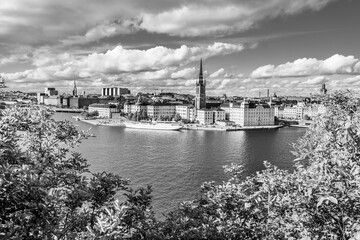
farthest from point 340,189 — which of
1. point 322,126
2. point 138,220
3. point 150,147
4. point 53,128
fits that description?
point 150,147

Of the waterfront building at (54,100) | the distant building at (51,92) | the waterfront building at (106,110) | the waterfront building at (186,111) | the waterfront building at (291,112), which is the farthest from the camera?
the distant building at (51,92)

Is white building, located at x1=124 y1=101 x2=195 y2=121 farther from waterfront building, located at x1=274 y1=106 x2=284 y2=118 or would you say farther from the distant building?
the distant building

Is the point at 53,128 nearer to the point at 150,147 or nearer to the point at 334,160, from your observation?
the point at 334,160

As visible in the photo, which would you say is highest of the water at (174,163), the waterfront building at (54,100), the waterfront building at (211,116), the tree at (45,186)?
the waterfront building at (54,100)

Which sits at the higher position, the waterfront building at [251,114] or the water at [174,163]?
the waterfront building at [251,114]

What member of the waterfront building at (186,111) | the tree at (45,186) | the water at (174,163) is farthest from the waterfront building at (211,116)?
the tree at (45,186)

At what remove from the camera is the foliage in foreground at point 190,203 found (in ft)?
7.80

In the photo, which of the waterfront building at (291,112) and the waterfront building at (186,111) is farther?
the waterfront building at (291,112)

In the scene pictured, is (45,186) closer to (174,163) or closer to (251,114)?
(174,163)

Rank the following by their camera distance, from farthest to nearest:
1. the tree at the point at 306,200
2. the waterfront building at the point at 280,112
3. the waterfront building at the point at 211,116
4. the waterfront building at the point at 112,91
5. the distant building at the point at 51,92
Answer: the waterfront building at the point at 112,91, the distant building at the point at 51,92, the waterfront building at the point at 280,112, the waterfront building at the point at 211,116, the tree at the point at 306,200

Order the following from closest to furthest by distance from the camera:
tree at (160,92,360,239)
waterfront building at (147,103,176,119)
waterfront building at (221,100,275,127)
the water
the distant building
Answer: tree at (160,92,360,239), the water, waterfront building at (221,100,275,127), waterfront building at (147,103,176,119), the distant building

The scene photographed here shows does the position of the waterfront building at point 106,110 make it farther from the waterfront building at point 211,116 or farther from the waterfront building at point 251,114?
the waterfront building at point 251,114

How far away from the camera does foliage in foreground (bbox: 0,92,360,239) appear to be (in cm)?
238

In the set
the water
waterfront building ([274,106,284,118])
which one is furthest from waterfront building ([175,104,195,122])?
the water
